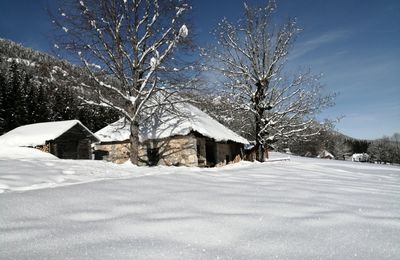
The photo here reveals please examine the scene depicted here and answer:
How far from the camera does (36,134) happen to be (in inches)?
971

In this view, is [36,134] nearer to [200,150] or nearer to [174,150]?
[174,150]

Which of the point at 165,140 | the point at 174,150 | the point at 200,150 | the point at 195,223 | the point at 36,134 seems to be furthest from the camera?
the point at 36,134

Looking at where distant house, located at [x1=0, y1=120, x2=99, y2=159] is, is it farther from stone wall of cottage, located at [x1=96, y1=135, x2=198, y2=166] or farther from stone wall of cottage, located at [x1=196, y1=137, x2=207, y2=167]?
stone wall of cottage, located at [x1=196, y1=137, x2=207, y2=167]

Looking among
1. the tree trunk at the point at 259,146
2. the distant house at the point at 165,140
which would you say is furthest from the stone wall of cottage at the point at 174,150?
the tree trunk at the point at 259,146

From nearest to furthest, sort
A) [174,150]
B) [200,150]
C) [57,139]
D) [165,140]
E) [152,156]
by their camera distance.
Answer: [174,150], [165,140], [152,156], [200,150], [57,139]

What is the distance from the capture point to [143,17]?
1334cm

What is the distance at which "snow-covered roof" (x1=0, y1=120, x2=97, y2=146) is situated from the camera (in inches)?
936

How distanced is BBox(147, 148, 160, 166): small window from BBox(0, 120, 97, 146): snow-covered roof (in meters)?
9.78

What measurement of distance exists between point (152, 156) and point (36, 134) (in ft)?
44.3

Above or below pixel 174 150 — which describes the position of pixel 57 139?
above

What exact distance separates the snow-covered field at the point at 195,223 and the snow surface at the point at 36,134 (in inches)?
856

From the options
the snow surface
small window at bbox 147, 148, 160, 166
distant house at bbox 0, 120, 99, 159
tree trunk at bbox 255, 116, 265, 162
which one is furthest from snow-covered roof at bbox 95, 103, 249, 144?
the snow surface

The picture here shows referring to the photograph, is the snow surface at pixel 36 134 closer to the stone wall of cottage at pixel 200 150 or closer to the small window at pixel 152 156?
the small window at pixel 152 156

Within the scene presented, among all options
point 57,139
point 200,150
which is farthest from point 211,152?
point 57,139
